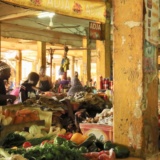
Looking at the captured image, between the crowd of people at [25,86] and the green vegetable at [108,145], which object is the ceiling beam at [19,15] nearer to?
the crowd of people at [25,86]

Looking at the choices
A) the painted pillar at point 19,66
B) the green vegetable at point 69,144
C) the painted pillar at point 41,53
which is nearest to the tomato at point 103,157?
the green vegetable at point 69,144

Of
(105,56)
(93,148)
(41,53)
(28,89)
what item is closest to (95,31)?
(105,56)

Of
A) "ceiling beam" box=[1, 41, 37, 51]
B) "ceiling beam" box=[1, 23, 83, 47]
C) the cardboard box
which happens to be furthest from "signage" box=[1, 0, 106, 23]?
"ceiling beam" box=[1, 41, 37, 51]

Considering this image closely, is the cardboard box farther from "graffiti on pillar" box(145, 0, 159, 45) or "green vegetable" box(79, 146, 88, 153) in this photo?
"graffiti on pillar" box(145, 0, 159, 45)

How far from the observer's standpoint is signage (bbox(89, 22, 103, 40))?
32.8 feet

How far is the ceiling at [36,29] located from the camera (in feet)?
30.5

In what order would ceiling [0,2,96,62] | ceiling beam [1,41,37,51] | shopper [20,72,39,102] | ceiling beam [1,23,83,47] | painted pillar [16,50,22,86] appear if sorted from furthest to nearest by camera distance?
painted pillar [16,50,22,86], ceiling beam [1,41,37,51], ceiling beam [1,23,83,47], ceiling [0,2,96,62], shopper [20,72,39,102]

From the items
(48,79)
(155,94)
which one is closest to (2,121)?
(155,94)

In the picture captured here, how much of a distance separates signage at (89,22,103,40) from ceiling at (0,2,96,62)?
1423 millimetres

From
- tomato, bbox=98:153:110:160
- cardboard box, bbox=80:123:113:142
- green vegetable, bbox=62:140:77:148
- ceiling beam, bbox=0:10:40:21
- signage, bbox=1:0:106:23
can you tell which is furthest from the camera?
ceiling beam, bbox=0:10:40:21

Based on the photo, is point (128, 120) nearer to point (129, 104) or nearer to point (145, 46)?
point (129, 104)

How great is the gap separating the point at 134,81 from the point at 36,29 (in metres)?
8.20

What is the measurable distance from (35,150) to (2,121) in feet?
7.02

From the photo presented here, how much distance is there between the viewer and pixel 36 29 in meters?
11.5
